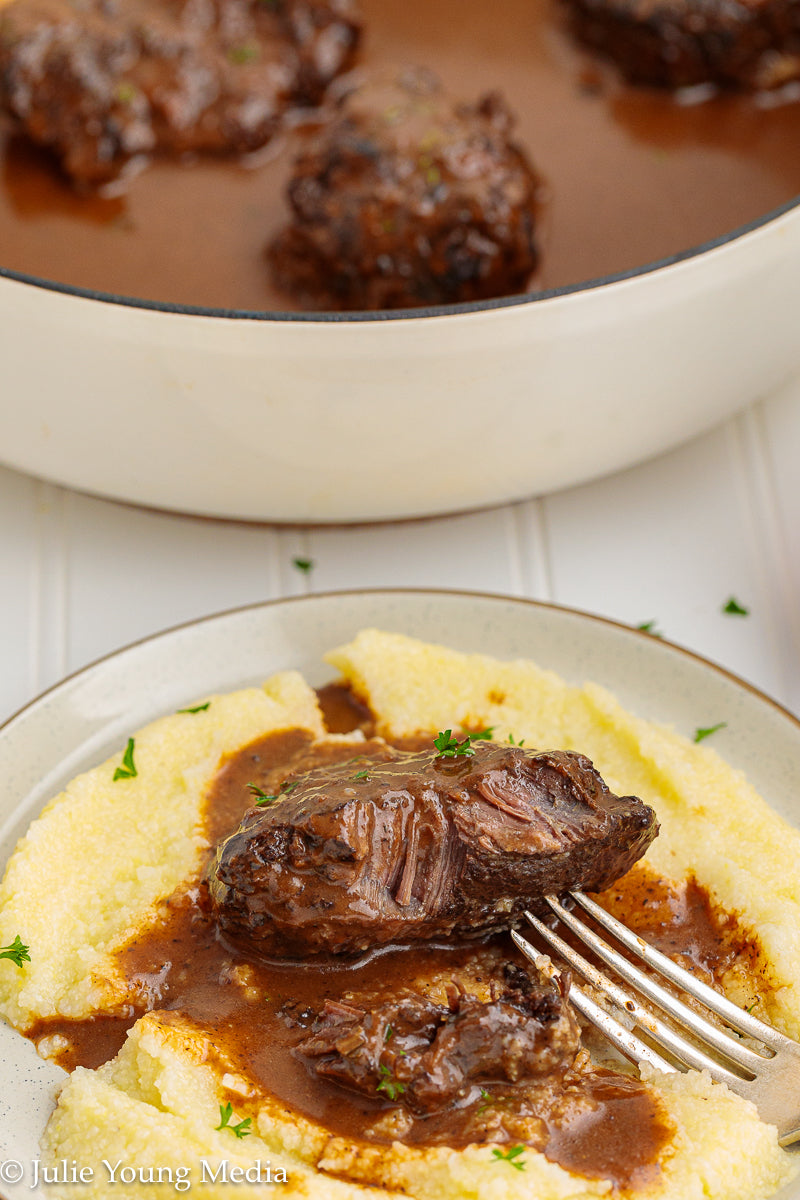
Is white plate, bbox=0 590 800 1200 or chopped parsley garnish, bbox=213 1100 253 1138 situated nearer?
chopped parsley garnish, bbox=213 1100 253 1138

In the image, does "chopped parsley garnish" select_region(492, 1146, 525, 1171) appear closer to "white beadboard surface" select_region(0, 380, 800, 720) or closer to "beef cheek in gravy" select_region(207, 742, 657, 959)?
"beef cheek in gravy" select_region(207, 742, 657, 959)

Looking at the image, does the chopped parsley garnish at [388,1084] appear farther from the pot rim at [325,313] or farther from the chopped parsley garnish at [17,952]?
the pot rim at [325,313]

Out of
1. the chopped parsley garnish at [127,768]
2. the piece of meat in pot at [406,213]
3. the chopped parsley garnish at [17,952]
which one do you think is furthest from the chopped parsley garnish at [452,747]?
the piece of meat in pot at [406,213]

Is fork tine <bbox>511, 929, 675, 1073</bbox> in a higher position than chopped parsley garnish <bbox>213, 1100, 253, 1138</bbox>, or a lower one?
higher

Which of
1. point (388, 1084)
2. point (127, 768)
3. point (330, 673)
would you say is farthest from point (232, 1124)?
point (330, 673)

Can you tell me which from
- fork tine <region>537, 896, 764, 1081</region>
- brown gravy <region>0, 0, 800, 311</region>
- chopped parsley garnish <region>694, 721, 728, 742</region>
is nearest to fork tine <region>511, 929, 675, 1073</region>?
fork tine <region>537, 896, 764, 1081</region>

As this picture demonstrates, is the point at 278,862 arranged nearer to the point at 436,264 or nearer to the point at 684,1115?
the point at 684,1115

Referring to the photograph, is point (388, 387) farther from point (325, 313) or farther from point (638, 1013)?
point (638, 1013)

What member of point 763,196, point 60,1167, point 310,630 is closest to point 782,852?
point 310,630
